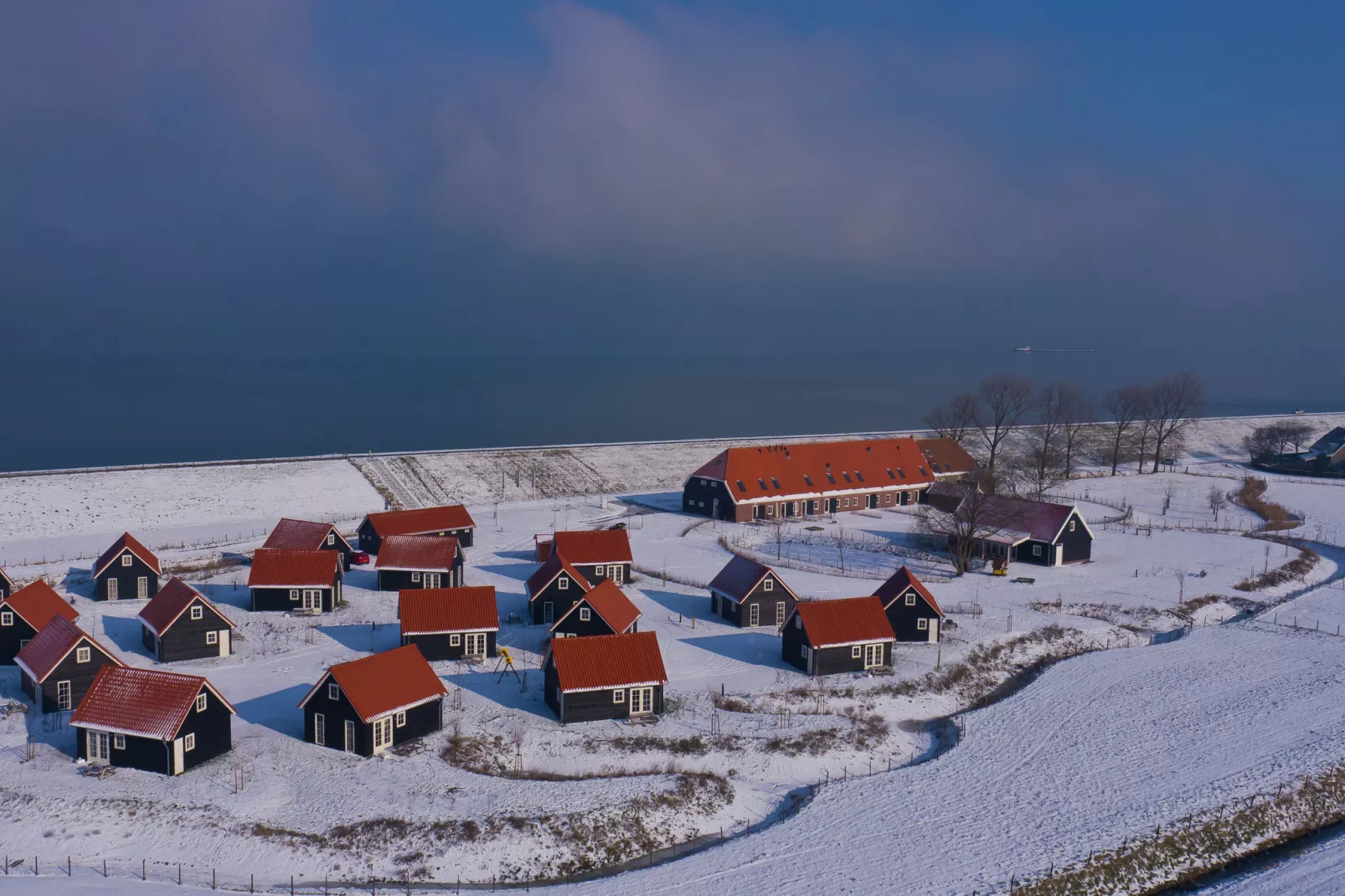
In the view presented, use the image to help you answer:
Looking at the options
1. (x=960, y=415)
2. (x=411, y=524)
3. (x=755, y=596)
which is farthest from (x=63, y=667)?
(x=960, y=415)

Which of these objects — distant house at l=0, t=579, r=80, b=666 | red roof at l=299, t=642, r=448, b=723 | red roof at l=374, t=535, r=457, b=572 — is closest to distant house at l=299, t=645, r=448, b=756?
red roof at l=299, t=642, r=448, b=723

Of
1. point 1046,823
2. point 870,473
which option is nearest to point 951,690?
point 1046,823

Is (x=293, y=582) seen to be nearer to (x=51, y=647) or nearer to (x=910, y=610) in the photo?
(x=51, y=647)

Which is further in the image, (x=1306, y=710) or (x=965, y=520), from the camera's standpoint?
(x=965, y=520)

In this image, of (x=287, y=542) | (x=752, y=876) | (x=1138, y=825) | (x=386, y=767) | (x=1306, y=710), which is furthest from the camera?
(x=287, y=542)

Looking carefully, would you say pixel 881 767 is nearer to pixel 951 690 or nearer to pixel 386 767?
pixel 951 690

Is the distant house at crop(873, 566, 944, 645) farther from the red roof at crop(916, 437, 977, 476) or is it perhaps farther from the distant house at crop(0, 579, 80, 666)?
the red roof at crop(916, 437, 977, 476)

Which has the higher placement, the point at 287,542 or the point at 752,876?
the point at 287,542
